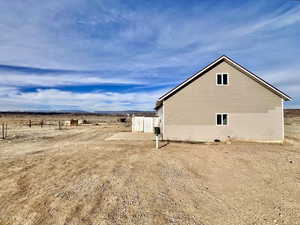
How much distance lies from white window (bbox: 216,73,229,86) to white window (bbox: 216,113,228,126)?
2464 mm

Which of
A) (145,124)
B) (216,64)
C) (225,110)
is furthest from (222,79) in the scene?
(145,124)

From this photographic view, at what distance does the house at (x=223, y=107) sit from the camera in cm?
1691

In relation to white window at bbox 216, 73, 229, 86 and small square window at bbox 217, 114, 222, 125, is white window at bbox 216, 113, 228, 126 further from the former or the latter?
white window at bbox 216, 73, 229, 86

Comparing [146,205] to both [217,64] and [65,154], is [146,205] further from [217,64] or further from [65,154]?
[217,64]

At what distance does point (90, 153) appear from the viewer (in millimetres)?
12547

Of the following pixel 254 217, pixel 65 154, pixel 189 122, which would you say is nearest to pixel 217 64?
pixel 189 122

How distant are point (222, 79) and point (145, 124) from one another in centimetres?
1337

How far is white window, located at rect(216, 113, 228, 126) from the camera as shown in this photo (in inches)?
673

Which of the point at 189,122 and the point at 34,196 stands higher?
the point at 189,122

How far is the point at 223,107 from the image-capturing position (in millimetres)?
17078

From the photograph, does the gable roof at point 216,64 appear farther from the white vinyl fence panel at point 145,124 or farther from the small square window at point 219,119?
the white vinyl fence panel at point 145,124

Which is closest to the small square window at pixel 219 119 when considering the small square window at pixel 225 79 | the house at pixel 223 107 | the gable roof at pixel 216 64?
the house at pixel 223 107

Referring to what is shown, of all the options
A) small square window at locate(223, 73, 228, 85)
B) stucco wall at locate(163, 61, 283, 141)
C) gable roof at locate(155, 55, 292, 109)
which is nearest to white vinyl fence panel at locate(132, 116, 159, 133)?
stucco wall at locate(163, 61, 283, 141)

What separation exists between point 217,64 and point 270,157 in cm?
848
